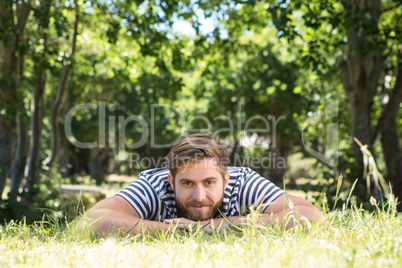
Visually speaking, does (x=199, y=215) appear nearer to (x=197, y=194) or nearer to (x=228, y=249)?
(x=197, y=194)

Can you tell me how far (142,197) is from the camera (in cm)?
348

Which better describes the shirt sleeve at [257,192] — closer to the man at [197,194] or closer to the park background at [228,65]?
the man at [197,194]

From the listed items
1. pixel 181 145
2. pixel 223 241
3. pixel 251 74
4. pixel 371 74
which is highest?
pixel 251 74

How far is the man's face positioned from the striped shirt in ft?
0.74

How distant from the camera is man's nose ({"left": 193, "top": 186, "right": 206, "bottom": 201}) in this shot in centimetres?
326

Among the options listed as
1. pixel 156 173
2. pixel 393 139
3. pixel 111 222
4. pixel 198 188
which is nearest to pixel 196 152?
pixel 198 188

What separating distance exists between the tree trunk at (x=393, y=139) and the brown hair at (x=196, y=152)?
570 centimetres

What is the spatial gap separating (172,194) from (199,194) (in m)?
0.48

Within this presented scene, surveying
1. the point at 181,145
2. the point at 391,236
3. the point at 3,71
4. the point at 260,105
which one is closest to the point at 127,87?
the point at 260,105

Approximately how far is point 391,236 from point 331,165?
5.38 m

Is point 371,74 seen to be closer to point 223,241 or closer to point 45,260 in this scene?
point 223,241

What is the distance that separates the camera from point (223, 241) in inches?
96.2

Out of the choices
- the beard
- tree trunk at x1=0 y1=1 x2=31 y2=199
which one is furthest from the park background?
the beard

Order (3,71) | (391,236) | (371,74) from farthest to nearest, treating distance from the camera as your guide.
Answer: (371,74) < (3,71) < (391,236)
